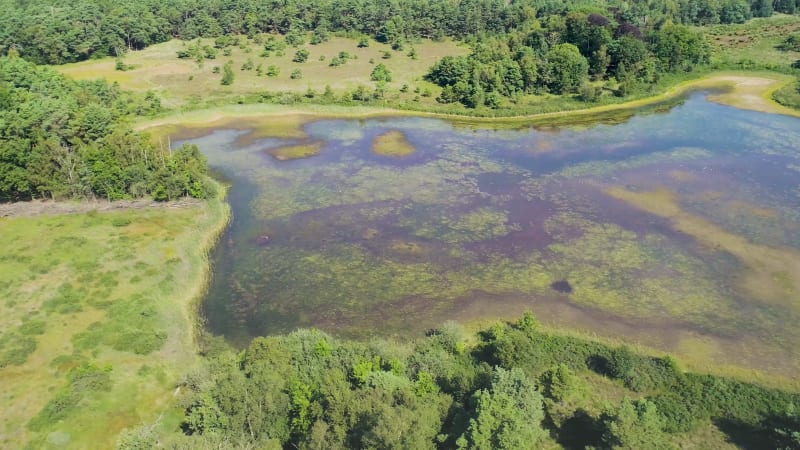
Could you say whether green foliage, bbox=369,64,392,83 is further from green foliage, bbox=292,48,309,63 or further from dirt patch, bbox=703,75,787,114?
dirt patch, bbox=703,75,787,114

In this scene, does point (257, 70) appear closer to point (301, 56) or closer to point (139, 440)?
point (301, 56)

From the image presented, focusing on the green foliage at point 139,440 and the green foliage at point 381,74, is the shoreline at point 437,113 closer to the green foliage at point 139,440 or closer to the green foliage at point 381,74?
the green foliage at point 381,74

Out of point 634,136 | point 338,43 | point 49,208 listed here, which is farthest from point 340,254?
point 338,43


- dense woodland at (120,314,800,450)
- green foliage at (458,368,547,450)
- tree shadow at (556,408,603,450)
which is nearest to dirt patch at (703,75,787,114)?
dense woodland at (120,314,800,450)

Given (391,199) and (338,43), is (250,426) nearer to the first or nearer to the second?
(391,199)

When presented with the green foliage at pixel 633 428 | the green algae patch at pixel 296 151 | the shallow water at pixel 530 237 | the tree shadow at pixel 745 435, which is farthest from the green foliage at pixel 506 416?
the green algae patch at pixel 296 151

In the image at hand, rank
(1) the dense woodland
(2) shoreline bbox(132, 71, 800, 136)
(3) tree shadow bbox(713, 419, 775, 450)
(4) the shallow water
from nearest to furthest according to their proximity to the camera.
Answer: (1) the dense woodland, (3) tree shadow bbox(713, 419, 775, 450), (4) the shallow water, (2) shoreline bbox(132, 71, 800, 136)

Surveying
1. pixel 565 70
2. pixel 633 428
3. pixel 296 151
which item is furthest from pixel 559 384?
pixel 565 70
